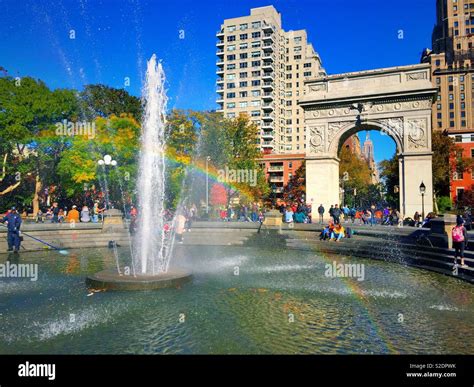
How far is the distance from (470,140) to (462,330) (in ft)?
230

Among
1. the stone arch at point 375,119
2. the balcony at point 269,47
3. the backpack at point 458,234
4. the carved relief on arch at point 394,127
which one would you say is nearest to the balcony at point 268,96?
the balcony at point 269,47

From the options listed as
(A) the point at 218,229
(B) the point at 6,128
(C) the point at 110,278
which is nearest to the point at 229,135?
(B) the point at 6,128

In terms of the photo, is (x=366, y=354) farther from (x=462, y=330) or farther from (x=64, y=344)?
(x=64, y=344)

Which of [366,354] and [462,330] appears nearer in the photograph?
[366,354]

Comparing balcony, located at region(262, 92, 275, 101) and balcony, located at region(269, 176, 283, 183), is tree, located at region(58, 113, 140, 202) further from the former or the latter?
balcony, located at region(262, 92, 275, 101)

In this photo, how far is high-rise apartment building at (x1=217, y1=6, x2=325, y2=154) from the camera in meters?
88.5

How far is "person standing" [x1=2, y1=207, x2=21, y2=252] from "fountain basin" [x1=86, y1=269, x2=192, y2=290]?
807cm

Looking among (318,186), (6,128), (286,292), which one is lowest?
(286,292)

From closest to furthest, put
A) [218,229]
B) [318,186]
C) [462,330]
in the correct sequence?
[462,330] < [218,229] < [318,186]

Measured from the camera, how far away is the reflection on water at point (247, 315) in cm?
582

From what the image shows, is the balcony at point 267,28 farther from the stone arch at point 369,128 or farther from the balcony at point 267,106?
the stone arch at point 369,128

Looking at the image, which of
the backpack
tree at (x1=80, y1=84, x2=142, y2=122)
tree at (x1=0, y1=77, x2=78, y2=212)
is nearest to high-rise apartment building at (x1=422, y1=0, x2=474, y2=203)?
tree at (x1=80, y1=84, x2=142, y2=122)
